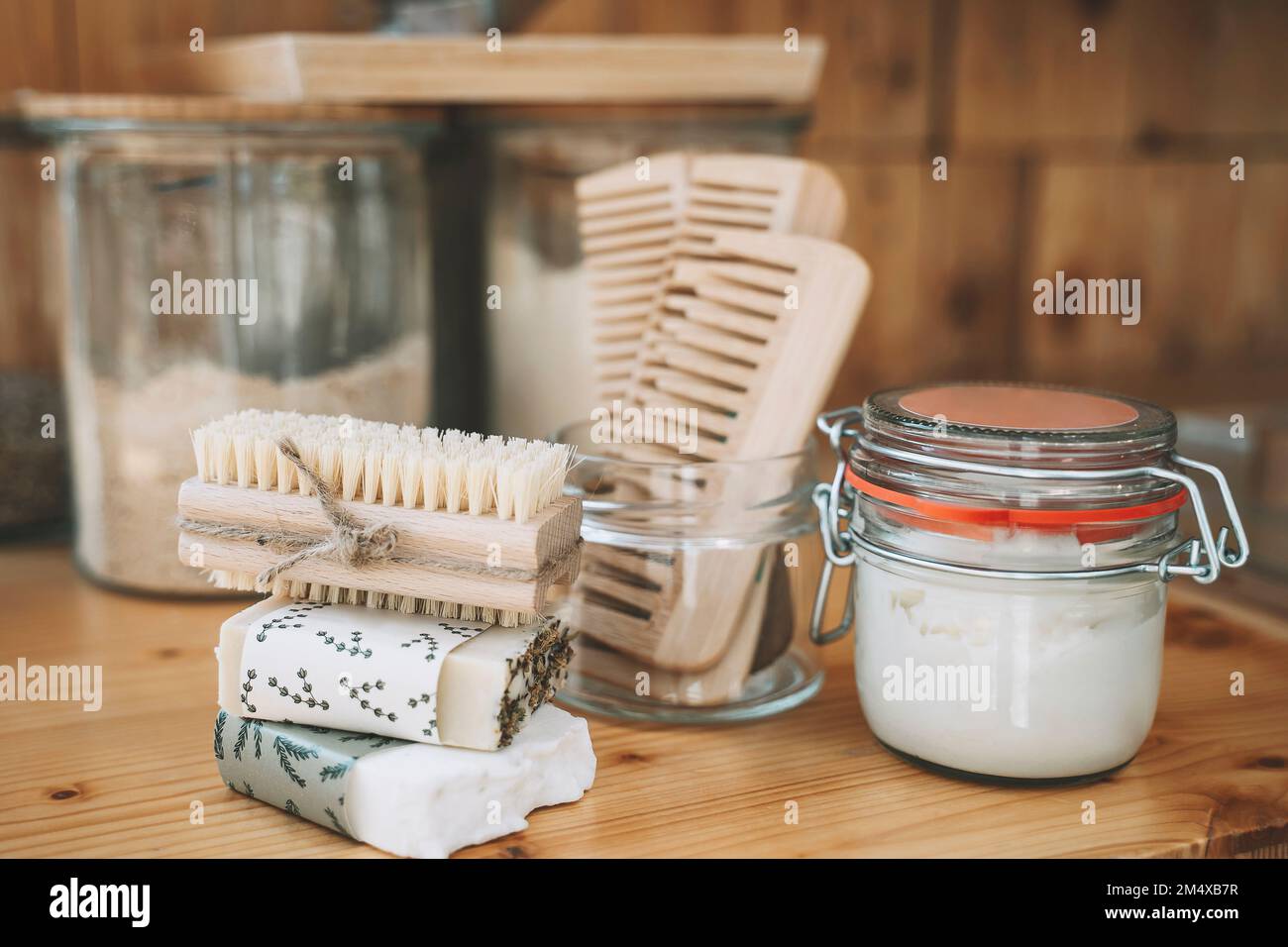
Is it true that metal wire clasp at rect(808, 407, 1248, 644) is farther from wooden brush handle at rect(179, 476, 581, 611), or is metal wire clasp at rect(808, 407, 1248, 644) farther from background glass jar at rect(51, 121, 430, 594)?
background glass jar at rect(51, 121, 430, 594)

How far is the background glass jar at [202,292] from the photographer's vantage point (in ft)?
2.16

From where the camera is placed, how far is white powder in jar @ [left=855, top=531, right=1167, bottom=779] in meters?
0.47

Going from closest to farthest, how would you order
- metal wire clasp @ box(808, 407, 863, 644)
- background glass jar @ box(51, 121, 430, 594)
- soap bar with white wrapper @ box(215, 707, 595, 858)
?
soap bar with white wrapper @ box(215, 707, 595, 858), metal wire clasp @ box(808, 407, 863, 644), background glass jar @ box(51, 121, 430, 594)

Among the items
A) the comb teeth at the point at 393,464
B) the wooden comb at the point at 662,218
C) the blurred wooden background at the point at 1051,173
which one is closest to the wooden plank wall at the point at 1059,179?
the blurred wooden background at the point at 1051,173

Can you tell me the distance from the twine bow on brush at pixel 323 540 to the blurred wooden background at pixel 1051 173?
65 cm

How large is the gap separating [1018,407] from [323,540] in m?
0.27

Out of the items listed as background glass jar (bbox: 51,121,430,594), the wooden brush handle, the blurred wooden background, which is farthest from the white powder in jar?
the blurred wooden background

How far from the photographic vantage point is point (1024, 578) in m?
0.46

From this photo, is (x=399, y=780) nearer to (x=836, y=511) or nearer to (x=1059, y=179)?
(x=836, y=511)

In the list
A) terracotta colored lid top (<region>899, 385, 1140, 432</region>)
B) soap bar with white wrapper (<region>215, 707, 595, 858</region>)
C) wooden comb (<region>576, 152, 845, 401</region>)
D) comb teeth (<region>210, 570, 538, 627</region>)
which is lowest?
soap bar with white wrapper (<region>215, 707, 595, 858</region>)

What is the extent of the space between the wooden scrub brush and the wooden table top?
8 cm

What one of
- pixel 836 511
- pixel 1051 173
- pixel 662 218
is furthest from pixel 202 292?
pixel 1051 173

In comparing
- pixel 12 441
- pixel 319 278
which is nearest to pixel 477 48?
pixel 319 278

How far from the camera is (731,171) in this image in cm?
60
